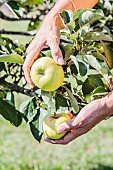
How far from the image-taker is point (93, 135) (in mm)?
4492

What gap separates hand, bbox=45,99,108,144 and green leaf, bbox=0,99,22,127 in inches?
12.7

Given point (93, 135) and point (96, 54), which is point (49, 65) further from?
point (93, 135)

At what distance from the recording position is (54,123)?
1454 mm

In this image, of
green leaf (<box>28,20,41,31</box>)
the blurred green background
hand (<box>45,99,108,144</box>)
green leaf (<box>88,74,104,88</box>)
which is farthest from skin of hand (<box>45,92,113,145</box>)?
the blurred green background

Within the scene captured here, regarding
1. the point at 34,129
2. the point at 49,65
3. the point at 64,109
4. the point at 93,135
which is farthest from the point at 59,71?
the point at 93,135

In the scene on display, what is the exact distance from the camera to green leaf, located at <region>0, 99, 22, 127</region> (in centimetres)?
176

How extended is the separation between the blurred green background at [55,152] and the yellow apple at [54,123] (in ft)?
7.04

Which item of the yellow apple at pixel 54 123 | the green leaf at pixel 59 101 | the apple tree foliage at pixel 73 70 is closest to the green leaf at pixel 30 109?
the apple tree foliage at pixel 73 70

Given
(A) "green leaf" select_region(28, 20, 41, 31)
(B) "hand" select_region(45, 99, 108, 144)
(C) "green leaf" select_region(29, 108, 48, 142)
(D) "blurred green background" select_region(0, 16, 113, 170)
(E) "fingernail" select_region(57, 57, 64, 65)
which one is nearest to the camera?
(E) "fingernail" select_region(57, 57, 64, 65)

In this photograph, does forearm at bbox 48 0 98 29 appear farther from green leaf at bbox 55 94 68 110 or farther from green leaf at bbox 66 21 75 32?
green leaf at bbox 55 94 68 110

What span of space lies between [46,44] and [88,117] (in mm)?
252

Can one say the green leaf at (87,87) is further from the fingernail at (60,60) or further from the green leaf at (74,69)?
the fingernail at (60,60)

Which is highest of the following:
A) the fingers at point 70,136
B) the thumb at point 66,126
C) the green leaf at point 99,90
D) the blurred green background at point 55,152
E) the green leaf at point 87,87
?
the thumb at point 66,126

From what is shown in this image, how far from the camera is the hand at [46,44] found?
1.33 metres
